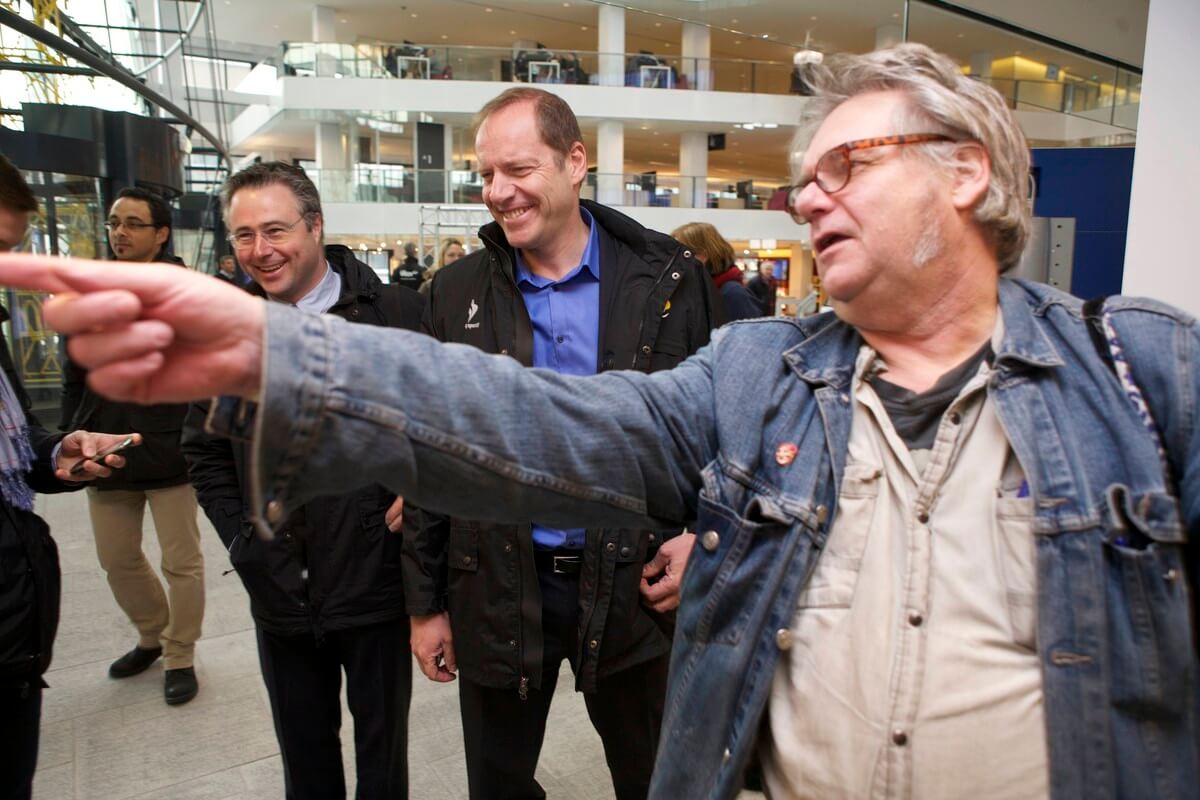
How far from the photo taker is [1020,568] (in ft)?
3.56

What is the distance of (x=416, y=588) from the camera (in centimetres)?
215

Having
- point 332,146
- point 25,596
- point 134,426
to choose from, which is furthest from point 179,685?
point 332,146

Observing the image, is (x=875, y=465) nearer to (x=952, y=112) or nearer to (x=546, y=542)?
(x=952, y=112)

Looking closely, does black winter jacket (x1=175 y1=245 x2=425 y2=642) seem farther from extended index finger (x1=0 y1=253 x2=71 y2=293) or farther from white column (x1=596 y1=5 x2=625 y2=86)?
white column (x1=596 y1=5 x2=625 y2=86)

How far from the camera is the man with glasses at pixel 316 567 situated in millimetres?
2258

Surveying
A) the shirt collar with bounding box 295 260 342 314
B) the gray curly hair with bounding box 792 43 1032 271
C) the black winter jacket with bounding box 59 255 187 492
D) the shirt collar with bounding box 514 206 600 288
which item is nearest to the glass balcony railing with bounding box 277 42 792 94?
the black winter jacket with bounding box 59 255 187 492

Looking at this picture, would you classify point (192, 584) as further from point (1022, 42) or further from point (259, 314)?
point (1022, 42)

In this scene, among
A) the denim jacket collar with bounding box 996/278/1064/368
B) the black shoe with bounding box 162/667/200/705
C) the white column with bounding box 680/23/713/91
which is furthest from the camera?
the white column with bounding box 680/23/713/91

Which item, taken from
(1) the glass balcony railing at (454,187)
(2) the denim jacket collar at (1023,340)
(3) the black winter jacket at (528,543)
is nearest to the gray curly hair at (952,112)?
(2) the denim jacket collar at (1023,340)

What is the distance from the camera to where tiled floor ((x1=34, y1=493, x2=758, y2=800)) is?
2.99m

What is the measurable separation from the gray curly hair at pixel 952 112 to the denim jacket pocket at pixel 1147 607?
1.58ft

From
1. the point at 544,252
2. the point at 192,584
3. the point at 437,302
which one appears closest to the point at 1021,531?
the point at 544,252

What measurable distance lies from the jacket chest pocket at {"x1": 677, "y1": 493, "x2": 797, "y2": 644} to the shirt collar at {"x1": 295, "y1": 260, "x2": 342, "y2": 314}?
1.53 metres

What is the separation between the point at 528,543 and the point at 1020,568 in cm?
122
